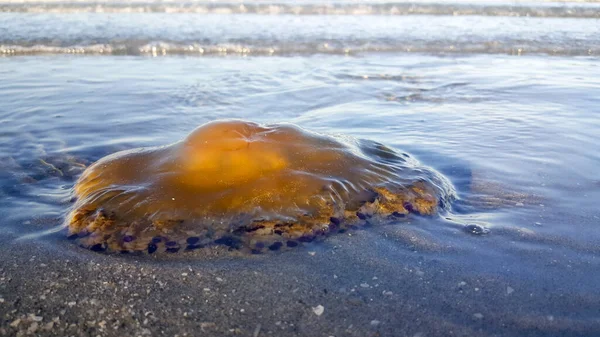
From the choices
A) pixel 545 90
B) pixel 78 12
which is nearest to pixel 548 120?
pixel 545 90

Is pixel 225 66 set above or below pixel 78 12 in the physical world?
below

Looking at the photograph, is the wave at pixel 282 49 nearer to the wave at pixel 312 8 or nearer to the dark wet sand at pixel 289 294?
the wave at pixel 312 8

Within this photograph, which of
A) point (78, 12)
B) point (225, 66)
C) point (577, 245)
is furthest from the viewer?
point (78, 12)

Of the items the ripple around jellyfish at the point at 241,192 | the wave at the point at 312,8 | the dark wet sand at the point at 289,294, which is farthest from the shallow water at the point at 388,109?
the wave at the point at 312,8

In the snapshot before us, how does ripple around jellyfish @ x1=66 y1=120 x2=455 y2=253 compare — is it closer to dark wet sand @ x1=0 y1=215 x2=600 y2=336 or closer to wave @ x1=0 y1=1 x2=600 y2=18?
dark wet sand @ x1=0 y1=215 x2=600 y2=336

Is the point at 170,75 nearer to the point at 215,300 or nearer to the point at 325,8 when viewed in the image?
the point at 215,300

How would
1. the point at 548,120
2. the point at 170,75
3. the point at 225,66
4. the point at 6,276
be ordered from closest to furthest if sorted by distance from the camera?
the point at 6,276
the point at 548,120
the point at 170,75
the point at 225,66

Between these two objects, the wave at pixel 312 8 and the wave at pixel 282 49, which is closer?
the wave at pixel 282 49
